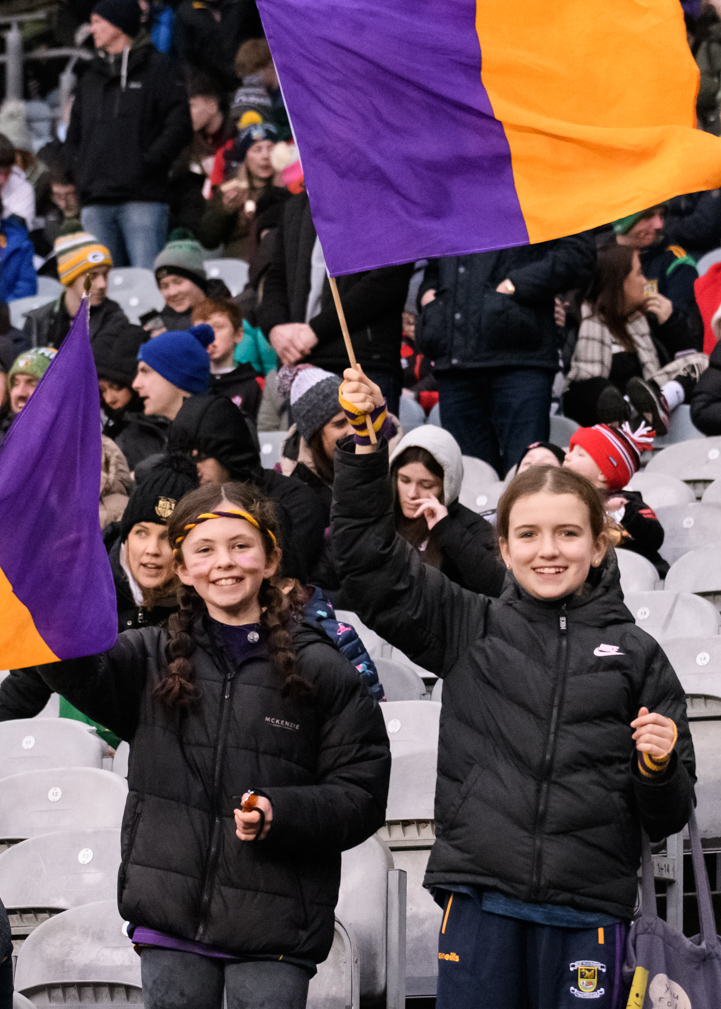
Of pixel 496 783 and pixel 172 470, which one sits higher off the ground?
pixel 172 470

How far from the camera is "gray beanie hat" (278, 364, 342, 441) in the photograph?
5410 millimetres

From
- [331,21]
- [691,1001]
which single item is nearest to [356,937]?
[691,1001]

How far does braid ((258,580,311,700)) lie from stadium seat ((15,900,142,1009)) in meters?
0.99

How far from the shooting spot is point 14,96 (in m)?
14.5

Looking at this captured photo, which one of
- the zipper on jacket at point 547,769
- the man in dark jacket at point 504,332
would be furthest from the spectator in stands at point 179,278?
the zipper on jacket at point 547,769

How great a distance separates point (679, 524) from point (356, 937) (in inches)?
115

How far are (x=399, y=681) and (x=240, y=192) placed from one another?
6048 millimetres

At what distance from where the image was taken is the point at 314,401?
5438 mm

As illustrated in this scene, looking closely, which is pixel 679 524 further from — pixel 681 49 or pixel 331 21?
pixel 331 21

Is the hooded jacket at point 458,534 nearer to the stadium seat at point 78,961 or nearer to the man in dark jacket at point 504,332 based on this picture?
the man in dark jacket at point 504,332

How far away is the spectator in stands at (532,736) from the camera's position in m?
2.85

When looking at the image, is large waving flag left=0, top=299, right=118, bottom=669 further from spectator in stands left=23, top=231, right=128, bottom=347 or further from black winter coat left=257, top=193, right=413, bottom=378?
spectator in stands left=23, top=231, right=128, bottom=347

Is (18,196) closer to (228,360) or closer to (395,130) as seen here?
(228,360)

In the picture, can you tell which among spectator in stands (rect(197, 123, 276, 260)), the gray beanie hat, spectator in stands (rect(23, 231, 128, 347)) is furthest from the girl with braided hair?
spectator in stands (rect(197, 123, 276, 260))
